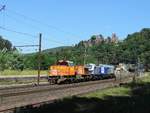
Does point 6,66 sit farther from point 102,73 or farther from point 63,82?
point 63,82

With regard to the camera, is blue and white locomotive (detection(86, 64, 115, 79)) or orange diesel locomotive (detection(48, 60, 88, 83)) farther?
blue and white locomotive (detection(86, 64, 115, 79))

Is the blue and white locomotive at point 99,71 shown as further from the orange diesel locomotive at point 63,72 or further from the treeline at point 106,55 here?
the treeline at point 106,55

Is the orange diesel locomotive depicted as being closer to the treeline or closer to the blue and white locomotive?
the blue and white locomotive

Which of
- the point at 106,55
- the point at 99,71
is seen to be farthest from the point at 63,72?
the point at 106,55

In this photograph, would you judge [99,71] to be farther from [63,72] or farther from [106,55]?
[106,55]

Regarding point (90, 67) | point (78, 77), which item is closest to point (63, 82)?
point (78, 77)

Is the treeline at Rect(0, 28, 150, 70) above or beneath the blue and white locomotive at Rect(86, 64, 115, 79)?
above

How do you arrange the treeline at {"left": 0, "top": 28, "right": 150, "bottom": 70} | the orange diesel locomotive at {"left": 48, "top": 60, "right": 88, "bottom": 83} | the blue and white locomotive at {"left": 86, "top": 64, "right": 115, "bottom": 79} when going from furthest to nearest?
the treeline at {"left": 0, "top": 28, "right": 150, "bottom": 70} → the blue and white locomotive at {"left": 86, "top": 64, "right": 115, "bottom": 79} → the orange diesel locomotive at {"left": 48, "top": 60, "right": 88, "bottom": 83}

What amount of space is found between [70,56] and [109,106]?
409 feet

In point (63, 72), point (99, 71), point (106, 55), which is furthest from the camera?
point (106, 55)

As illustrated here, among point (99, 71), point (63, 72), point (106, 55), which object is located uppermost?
point (106, 55)

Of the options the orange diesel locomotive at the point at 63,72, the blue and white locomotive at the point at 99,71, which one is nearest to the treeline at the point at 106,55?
the blue and white locomotive at the point at 99,71

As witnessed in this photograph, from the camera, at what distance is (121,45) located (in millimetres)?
186625

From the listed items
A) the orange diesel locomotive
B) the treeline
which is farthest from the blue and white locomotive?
the treeline
